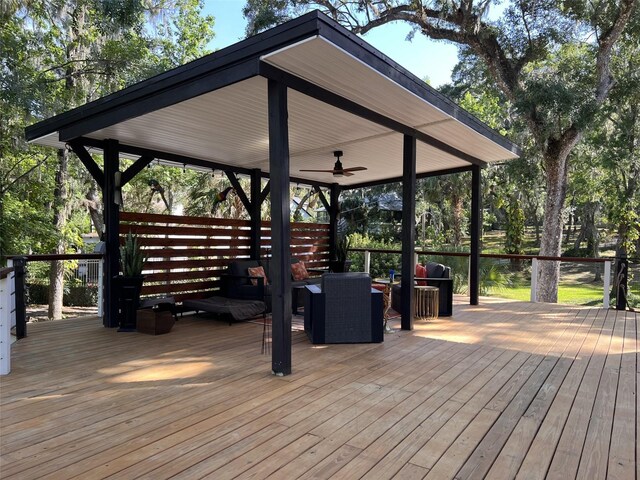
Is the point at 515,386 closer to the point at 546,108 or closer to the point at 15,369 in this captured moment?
the point at 15,369

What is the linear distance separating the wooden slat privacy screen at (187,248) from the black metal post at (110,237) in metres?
0.25

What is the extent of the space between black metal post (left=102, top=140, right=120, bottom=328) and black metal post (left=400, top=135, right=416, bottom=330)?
3717 millimetres

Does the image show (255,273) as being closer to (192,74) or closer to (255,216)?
(255,216)

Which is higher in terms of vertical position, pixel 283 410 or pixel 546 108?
pixel 546 108

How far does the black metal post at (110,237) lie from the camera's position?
17.8 feet

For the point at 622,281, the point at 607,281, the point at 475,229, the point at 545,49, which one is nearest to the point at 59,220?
the point at 475,229

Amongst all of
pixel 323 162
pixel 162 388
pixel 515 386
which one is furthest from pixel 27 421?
pixel 323 162

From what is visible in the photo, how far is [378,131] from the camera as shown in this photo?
546 centimetres

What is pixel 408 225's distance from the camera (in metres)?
5.41

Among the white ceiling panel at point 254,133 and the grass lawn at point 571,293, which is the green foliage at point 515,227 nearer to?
the grass lawn at point 571,293

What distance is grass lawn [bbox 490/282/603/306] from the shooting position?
1559cm

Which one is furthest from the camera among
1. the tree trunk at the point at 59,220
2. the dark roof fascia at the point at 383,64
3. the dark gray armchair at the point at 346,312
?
the tree trunk at the point at 59,220

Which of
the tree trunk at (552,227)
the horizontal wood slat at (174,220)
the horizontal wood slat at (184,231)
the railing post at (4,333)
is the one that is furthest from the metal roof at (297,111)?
the tree trunk at (552,227)

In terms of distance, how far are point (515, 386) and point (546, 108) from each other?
315 inches
